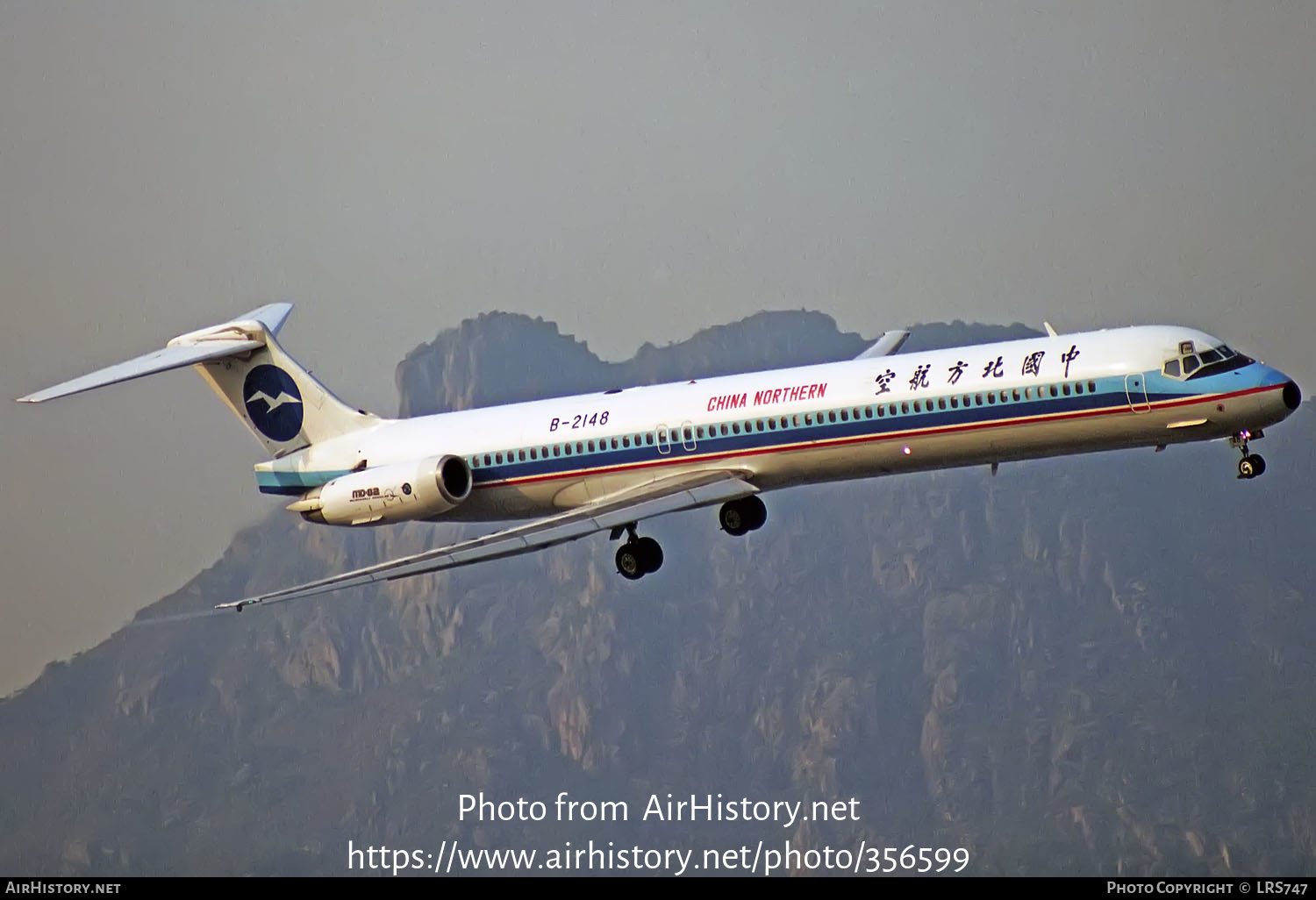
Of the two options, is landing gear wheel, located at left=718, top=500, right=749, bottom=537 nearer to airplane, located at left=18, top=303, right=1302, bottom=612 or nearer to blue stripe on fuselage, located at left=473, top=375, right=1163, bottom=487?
airplane, located at left=18, top=303, right=1302, bottom=612

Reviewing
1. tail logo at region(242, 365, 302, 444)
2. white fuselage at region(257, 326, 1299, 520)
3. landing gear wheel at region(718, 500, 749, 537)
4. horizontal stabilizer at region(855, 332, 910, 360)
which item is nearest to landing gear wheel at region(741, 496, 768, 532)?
landing gear wheel at region(718, 500, 749, 537)

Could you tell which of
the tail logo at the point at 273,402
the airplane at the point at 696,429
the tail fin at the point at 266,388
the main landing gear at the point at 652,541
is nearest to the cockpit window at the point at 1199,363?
the airplane at the point at 696,429

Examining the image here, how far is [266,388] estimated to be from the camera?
198 ft

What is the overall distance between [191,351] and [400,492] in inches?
351

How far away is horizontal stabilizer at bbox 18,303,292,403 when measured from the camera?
56.1 m

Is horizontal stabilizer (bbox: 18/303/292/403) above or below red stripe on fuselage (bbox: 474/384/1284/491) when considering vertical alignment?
above

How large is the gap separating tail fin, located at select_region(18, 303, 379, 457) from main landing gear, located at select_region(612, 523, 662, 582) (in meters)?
9.11

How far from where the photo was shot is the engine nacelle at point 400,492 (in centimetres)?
5488

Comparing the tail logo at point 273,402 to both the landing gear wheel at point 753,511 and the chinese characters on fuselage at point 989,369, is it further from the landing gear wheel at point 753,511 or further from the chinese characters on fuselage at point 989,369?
the chinese characters on fuselage at point 989,369

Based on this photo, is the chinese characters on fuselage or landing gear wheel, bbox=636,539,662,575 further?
landing gear wheel, bbox=636,539,662,575

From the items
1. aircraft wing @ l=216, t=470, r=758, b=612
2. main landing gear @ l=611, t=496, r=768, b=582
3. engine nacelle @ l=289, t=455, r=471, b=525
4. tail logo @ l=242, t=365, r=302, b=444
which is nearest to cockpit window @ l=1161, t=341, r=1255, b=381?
aircraft wing @ l=216, t=470, r=758, b=612

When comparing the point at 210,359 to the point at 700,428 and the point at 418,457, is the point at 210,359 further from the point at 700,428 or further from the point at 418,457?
the point at 700,428

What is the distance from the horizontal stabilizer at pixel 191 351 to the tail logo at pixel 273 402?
970mm

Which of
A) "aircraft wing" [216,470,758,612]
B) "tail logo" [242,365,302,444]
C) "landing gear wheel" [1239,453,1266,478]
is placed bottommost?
"landing gear wheel" [1239,453,1266,478]
